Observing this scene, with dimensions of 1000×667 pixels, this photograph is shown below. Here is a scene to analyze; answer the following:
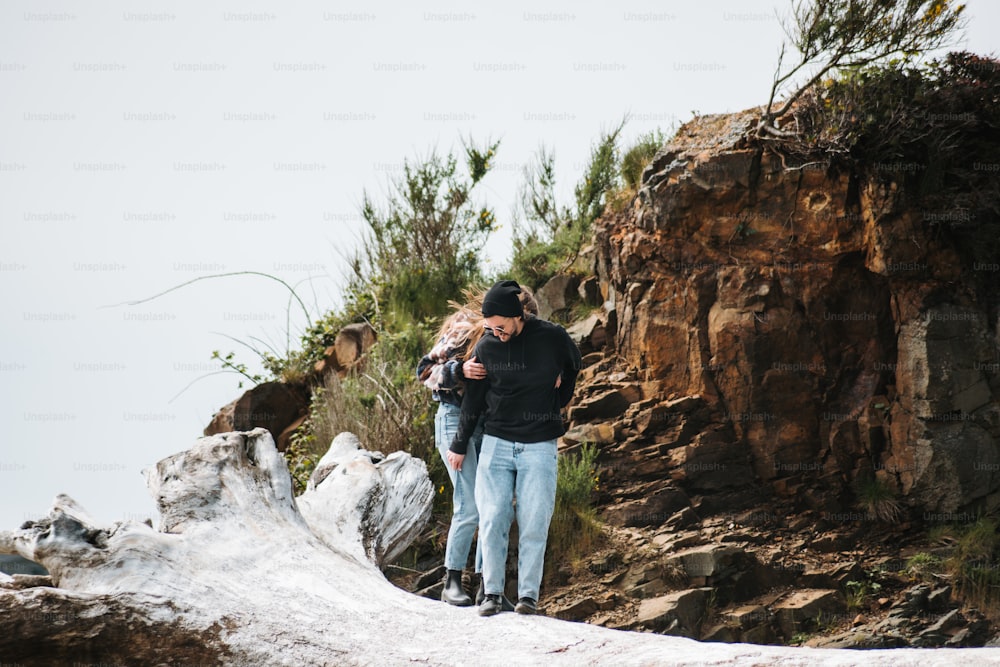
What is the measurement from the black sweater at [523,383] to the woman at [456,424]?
0.14 meters

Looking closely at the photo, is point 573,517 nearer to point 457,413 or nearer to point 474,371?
point 457,413

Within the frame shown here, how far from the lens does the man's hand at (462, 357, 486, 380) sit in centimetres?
582

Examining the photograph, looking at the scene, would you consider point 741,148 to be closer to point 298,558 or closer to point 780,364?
point 780,364

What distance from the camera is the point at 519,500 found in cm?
569

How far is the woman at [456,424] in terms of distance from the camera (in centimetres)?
599

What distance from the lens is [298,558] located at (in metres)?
5.69

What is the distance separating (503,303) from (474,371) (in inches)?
20.3

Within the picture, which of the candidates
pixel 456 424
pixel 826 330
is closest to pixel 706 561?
pixel 826 330

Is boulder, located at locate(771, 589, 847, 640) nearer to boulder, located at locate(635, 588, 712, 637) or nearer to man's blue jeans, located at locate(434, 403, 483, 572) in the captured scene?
boulder, located at locate(635, 588, 712, 637)

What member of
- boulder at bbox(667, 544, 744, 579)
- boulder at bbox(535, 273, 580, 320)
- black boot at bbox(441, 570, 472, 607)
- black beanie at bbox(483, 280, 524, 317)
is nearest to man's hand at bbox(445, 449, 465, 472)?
black boot at bbox(441, 570, 472, 607)

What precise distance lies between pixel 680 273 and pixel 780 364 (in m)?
1.58

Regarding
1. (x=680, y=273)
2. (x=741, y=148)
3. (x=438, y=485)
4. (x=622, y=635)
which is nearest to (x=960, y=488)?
(x=680, y=273)

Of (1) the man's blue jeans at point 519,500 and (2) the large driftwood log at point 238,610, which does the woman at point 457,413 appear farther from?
(2) the large driftwood log at point 238,610

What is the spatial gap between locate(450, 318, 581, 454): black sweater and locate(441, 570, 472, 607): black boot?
1036 mm
